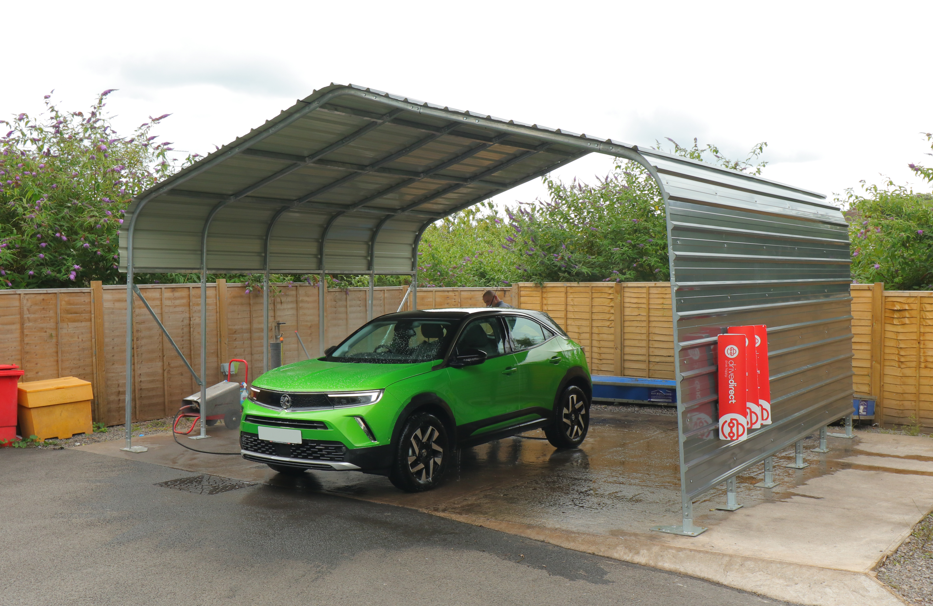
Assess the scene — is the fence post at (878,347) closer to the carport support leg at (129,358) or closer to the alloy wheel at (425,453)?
the alloy wheel at (425,453)

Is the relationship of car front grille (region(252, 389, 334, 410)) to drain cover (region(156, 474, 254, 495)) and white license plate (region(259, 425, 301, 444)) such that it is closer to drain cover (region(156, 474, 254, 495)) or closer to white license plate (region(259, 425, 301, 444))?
white license plate (region(259, 425, 301, 444))

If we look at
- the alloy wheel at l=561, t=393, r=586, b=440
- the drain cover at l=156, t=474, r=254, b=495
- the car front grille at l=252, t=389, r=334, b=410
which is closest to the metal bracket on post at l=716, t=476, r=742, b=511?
the alloy wheel at l=561, t=393, r=586, b=440

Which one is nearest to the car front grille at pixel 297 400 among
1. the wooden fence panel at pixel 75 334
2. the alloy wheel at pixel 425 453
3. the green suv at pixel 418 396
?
the green suv at pixel 418 396

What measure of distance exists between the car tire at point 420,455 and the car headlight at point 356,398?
0.40m

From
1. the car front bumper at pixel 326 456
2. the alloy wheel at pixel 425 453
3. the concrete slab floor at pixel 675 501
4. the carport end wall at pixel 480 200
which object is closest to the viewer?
the concrete slab floor at pixel 675 501

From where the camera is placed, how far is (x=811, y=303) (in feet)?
24.4

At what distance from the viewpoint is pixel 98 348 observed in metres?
10.2

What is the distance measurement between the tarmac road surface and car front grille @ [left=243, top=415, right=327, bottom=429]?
68 cm

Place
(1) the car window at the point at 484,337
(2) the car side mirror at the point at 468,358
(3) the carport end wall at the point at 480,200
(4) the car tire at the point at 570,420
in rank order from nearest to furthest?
(3) the carport end wall at the point at 480,200 < (2) the car side mirror at the point at 468,358 < (1) the car window at the point at 484,337 < (4) the car tire at the point at 570,420

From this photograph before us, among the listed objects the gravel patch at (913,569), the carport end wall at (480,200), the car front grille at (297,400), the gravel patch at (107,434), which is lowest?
the gravel patch at (913,569)

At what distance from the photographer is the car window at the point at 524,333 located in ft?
27.0

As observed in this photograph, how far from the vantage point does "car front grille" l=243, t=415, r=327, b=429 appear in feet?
21.2

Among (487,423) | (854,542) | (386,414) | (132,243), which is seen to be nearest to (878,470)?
(854,542)

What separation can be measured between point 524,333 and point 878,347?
16.6 feet
